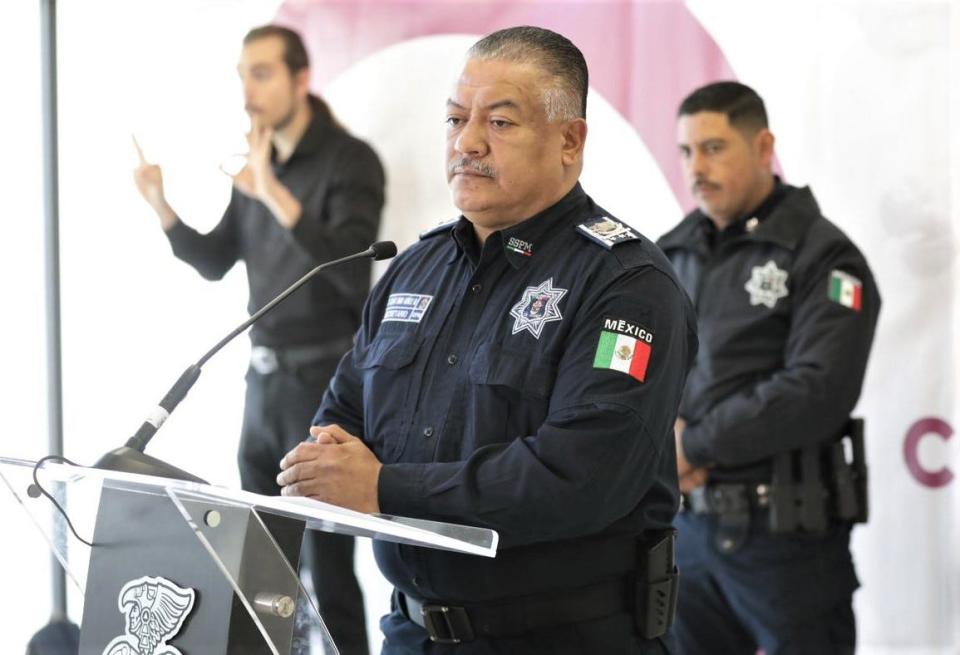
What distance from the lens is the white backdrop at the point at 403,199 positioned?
3371mm

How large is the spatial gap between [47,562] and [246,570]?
2857 mm

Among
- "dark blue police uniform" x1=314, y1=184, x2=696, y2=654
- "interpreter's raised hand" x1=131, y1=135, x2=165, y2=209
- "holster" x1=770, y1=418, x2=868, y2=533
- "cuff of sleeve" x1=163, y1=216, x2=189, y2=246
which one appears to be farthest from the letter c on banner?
"interpreter's raised hand" x1=131, y1=135, x2=165, y2=209

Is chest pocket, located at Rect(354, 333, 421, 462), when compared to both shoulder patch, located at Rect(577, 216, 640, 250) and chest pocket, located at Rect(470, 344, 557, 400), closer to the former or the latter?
chest pocket, located at Rect(470, 344, 557, 400)

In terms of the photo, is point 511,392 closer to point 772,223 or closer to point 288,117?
point 772,223

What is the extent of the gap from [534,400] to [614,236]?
0.95 ft

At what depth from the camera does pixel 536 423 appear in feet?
5.75

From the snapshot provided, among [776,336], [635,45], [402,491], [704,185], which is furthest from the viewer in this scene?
[635,45]

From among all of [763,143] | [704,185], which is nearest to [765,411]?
[704,185]

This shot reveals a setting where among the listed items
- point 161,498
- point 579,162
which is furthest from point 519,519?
point 579,162

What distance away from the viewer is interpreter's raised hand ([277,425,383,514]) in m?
1.71

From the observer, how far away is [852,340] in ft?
9.41

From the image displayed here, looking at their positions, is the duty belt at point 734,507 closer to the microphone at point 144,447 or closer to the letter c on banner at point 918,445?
the letter c on banner at point 918,445

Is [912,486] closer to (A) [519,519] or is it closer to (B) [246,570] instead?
(A) [519,519]

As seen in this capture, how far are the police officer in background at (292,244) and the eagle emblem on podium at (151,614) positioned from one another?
211cm
